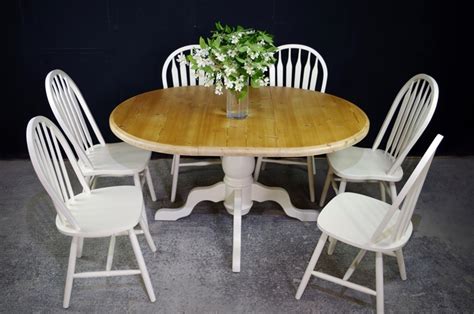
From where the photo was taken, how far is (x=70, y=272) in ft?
5.71

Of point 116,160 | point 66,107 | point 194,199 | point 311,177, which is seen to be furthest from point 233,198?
point 66,107

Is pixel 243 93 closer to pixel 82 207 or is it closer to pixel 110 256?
pixel 82 207

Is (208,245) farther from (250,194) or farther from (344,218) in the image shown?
(344,218)

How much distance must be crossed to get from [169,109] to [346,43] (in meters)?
1.54

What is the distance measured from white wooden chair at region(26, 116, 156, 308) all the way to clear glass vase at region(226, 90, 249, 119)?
57 cm

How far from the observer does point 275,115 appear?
2021 millimetres

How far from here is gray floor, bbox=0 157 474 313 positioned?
1.83 metres

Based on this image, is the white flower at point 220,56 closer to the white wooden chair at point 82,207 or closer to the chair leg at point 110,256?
the white wooden chair at point 82,207

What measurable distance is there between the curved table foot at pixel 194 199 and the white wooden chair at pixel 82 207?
0.42 metres

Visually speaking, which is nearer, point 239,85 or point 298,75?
point 239,85

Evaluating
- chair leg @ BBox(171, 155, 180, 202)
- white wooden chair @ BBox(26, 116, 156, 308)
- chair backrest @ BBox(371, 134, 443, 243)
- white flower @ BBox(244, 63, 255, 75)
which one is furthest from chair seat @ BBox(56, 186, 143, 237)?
chair backrest @ BBox(371, 134, 443, 243)

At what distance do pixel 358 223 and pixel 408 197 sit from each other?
0.89 ft

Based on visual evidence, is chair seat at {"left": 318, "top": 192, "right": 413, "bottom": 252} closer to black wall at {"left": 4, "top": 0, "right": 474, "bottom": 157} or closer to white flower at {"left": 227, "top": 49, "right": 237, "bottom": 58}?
white flower at {"left": 227, "top": 49, "right": 237, "bottom": 58}

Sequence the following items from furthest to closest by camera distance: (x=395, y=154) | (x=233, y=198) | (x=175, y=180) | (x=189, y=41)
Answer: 1. (x=189, y=41)
2. (x=175, y=180)
3. (x=233, y=198)
4. (x=395, y=154)
